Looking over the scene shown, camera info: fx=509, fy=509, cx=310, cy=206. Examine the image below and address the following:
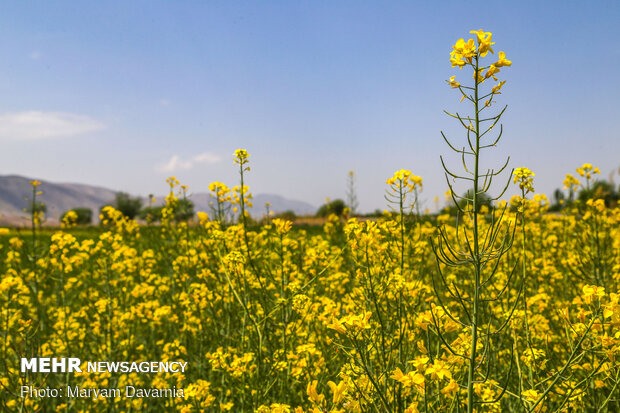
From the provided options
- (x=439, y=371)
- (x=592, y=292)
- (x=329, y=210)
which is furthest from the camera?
(x=329, y=210)

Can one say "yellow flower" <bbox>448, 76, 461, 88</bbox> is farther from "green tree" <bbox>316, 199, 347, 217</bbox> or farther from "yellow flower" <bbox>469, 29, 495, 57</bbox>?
"green tree" <bbox>316, 199, 347, 217</bbox>

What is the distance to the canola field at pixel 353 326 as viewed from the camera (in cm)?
216

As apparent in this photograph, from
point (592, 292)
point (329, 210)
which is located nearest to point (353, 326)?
point (592, 292)

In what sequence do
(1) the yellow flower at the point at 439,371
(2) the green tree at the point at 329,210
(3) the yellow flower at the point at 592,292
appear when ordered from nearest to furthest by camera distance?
(1) the yellow flower at the point at 439,371 → (3) the yellow flower at the point at 592,292 → (2) the green tree at the point at 329,210

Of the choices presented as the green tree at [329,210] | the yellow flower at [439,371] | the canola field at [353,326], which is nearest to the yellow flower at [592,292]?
the canola field at [353,326]

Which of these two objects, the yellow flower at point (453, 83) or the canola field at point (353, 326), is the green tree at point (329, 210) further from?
the yellow flower at point (453, 83)

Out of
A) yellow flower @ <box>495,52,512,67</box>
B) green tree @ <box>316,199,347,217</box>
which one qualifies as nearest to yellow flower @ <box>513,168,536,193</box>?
yellow flower @ <box>495,52,512,67</box>

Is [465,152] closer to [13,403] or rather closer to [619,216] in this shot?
[13,403]

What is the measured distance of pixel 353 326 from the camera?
7.32ft

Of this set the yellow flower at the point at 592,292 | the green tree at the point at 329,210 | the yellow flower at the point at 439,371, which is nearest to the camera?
the yellow flower at the point at 439,371

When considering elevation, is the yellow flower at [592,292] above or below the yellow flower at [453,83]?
below

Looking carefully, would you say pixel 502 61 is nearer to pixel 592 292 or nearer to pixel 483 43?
pixel 483 43

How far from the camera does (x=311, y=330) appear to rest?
14.9 feet

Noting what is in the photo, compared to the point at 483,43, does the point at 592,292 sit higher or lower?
lower
